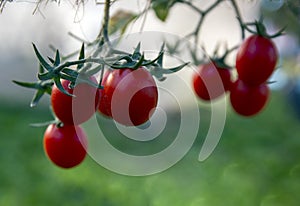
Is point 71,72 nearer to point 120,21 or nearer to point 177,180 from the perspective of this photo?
point 120,21

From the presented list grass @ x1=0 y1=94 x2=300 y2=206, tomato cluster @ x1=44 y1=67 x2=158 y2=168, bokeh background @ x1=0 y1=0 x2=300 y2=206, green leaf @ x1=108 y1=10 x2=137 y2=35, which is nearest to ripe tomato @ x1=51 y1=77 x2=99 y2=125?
tomato cluster @ x1=44 y1=67 x2=158 y2=168

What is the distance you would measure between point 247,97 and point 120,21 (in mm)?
238

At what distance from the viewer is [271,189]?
9.86 feet

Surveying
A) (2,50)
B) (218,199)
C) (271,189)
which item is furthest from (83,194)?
(2,50)

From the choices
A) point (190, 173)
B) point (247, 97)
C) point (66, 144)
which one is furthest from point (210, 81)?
point (190, 173)

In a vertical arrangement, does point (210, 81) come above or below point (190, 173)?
above

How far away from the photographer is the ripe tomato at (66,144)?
83cm

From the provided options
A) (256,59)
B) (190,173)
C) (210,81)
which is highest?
(256,59)

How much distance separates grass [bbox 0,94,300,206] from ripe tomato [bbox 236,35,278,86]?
198 cm

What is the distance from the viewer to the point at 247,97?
0.92 metres

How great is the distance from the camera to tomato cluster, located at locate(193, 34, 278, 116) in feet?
2.85

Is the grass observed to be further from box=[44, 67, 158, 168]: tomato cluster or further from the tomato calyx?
box=[44, 67, 158, 168]: tomato cluster

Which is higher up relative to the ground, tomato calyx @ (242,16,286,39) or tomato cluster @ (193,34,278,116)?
tomato calyx @ (242,16,286,39)

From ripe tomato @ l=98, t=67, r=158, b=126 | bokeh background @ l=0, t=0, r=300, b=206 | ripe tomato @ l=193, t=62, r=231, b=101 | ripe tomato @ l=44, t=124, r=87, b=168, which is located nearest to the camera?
ripe tomato @ l=98, t=67, r=158, b=126
